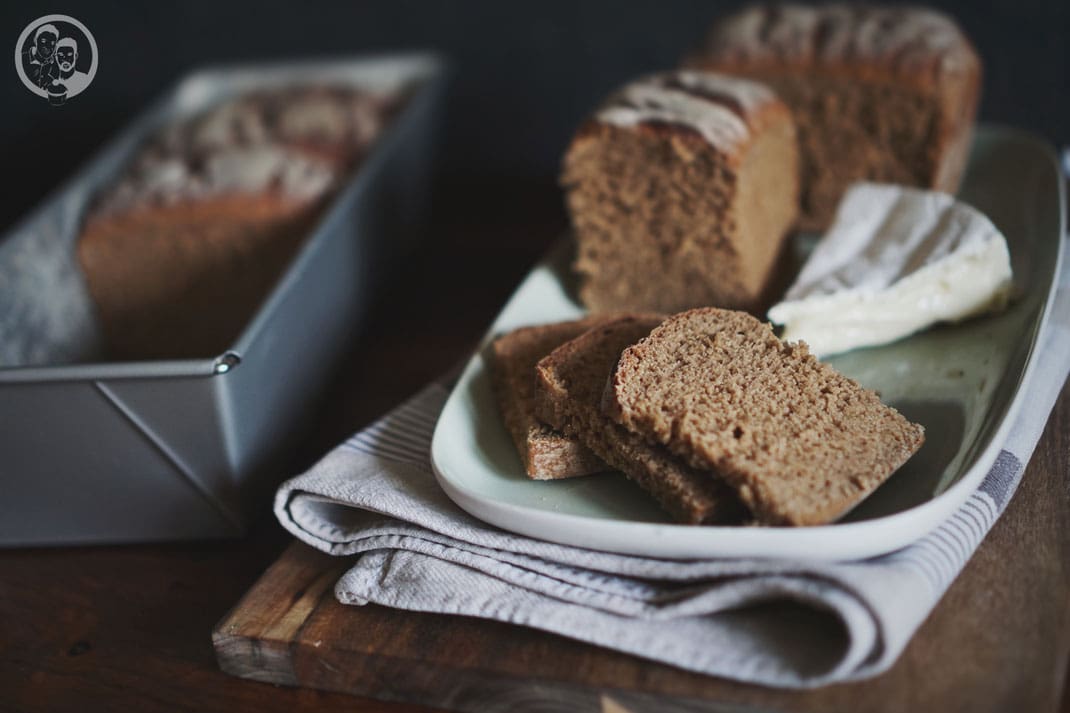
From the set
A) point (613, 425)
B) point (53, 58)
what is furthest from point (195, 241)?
point (613, 425)

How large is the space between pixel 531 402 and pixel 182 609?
0.65m

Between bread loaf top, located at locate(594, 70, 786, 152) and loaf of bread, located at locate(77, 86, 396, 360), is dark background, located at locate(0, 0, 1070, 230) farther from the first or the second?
bread loaf top, located at locate(594, 70, 786, 152)

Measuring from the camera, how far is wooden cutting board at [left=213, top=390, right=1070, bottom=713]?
1182 mm

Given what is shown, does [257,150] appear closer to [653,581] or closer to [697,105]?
[697,105]

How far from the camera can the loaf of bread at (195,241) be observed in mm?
2369

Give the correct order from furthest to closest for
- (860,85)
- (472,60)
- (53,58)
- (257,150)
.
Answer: (472,60), (257,150), (860,85), (53,58)

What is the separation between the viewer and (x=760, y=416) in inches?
56.2

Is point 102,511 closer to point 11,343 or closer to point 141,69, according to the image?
point 11,343

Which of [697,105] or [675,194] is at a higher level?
[697,105]

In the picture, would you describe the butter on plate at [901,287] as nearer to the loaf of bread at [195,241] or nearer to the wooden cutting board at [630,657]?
the wooden cutting board at [630,657]

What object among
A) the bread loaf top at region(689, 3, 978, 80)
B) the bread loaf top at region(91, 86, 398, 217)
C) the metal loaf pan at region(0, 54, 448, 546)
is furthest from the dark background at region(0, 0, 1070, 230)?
the metal loaf pan at region(0, 54, 448, 546)

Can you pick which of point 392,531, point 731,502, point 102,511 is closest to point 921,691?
point 731,502

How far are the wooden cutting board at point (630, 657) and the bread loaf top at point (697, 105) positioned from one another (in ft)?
2.85

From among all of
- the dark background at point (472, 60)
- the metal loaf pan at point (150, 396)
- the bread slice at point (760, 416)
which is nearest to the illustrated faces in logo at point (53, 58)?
the metal loaf pan at point (150, 396)
